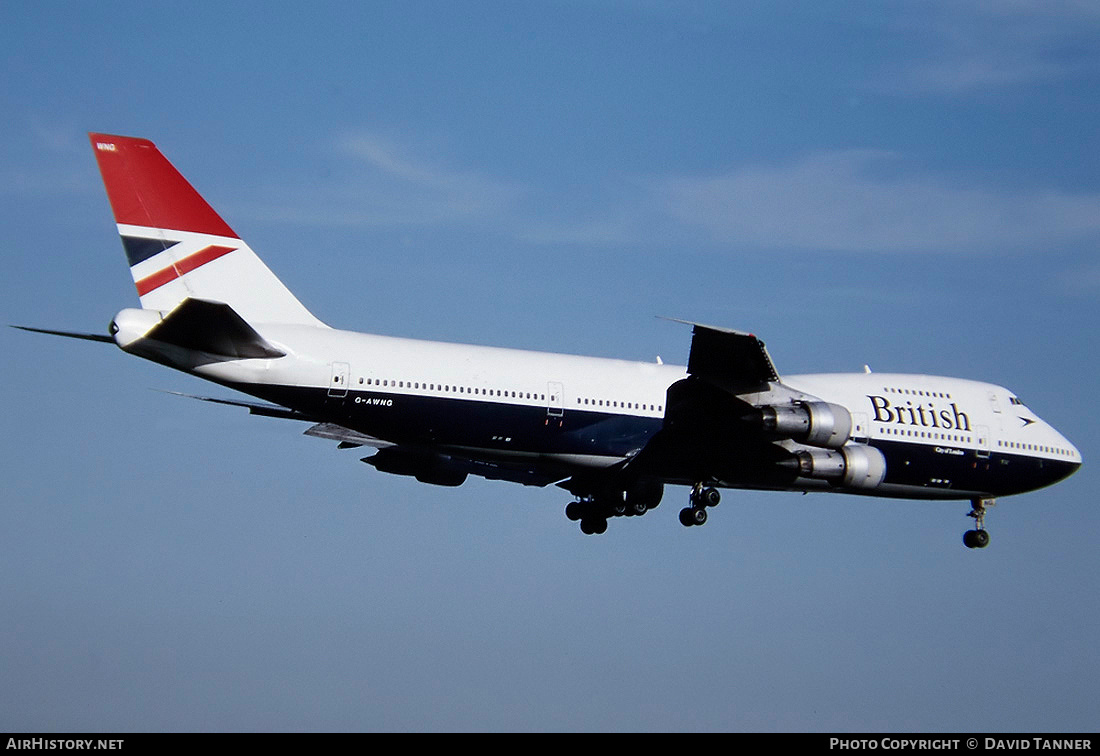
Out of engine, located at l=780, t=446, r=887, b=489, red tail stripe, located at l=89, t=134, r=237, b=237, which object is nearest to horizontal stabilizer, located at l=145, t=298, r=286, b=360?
red tail stripe, located at l=89, t=134, r=237, b=237

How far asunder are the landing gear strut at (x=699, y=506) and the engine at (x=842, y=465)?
184cm

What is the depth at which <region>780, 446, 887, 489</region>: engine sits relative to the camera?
30.7 m

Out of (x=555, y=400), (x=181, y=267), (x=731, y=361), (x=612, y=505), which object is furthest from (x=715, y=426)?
(x=181, y=267)

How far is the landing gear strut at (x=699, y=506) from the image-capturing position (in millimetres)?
30906

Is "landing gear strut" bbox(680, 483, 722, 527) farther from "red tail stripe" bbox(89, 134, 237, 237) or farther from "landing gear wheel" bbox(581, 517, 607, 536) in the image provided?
"red tail stripe" bbox(89, 134, 237, 237)

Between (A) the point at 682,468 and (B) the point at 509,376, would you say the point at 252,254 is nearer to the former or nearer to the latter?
(B) the point at 509,376

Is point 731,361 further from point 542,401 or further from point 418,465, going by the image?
point 418,465

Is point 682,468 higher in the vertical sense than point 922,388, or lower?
lower

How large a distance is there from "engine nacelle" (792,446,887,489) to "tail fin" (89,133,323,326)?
11896 mm

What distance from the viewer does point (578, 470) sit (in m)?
30.7

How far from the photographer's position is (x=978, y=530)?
34.8m
